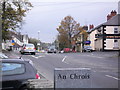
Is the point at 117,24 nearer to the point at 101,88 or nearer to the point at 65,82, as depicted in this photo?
the point at 101,88

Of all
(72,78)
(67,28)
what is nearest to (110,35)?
(67,28)

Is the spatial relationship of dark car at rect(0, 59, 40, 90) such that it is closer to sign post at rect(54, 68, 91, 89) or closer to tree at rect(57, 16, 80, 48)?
sign post at rect(54, 68, 91, 89)

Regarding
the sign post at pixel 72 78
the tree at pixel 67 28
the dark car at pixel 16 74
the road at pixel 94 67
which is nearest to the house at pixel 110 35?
the tree at pixel 67 28

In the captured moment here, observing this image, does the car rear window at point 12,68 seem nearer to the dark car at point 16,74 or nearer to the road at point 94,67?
the dark car at point 16,74

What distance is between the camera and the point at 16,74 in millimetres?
7082

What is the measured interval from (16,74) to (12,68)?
0.23 m

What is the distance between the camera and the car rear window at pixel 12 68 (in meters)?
7.09

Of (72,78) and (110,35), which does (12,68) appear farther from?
(110,35)

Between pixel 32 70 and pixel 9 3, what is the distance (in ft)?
111

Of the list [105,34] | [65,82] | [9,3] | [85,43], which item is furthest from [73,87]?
[85,43]

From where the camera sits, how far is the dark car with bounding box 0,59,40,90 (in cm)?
683

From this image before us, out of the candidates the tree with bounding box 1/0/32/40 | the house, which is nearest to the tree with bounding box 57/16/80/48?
the house

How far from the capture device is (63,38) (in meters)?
75.8

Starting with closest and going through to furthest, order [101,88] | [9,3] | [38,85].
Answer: [38,85] < [101,88] < [9,3]
